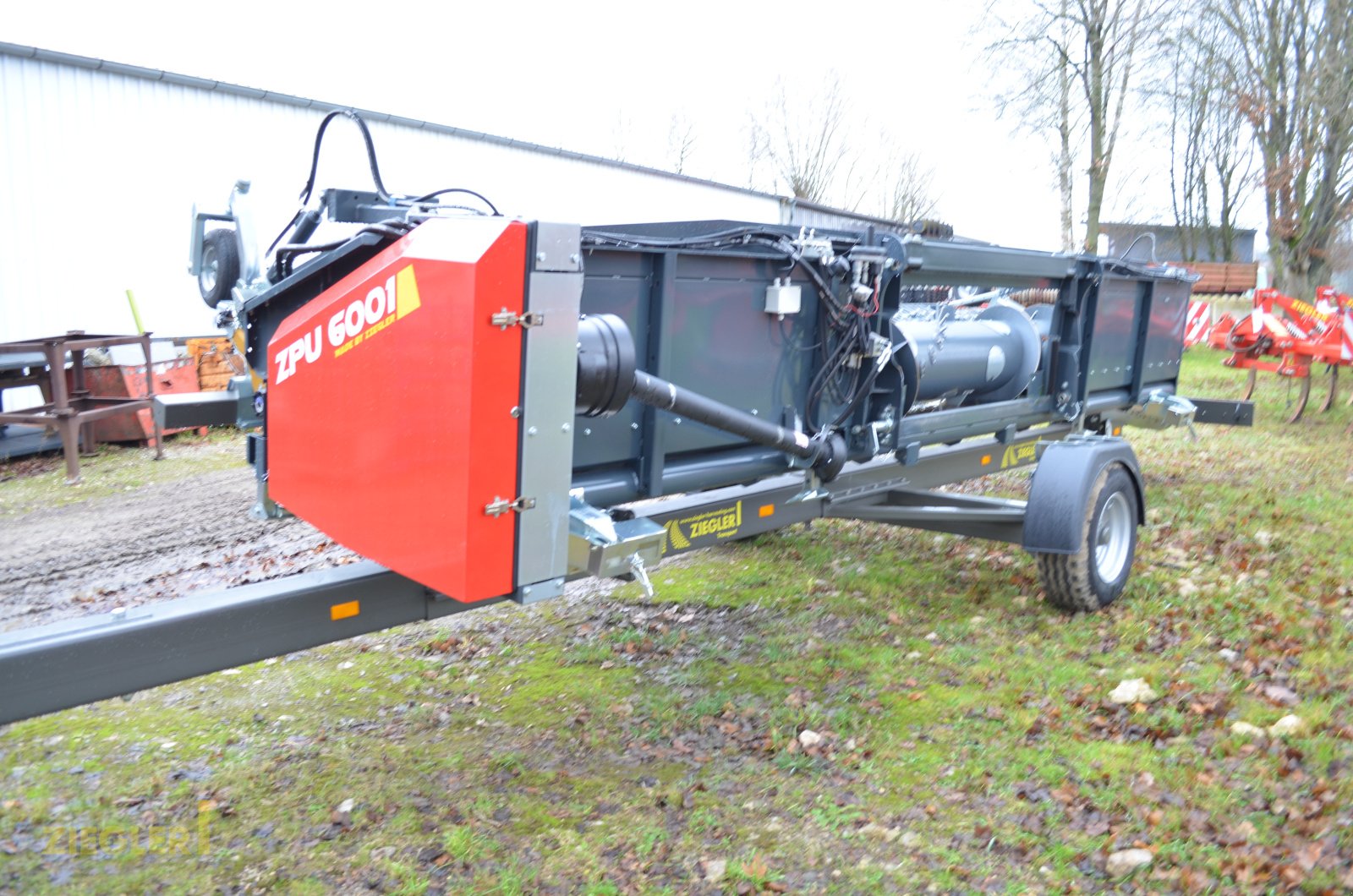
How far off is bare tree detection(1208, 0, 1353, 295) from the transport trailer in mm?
19334

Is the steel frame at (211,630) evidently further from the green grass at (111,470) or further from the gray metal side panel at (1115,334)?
the green grass at (111,470)

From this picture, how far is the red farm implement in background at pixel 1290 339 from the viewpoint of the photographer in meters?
12.3

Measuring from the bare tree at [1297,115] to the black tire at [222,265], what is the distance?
23.0m

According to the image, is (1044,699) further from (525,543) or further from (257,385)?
(257,385)

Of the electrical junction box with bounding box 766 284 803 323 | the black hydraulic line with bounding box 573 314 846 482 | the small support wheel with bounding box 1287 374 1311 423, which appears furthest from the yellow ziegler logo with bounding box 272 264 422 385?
the small support wheel with bounding box 1287 374 1311 423

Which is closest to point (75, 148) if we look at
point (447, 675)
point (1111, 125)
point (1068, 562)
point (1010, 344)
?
point (447, 675)

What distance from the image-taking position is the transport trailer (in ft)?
8.76

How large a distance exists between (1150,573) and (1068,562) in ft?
4.22

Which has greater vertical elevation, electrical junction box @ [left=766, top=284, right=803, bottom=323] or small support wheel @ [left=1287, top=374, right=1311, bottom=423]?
electrical junction box @ [left=766, top=284, right=803, bottom=323]

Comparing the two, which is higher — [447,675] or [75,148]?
[75,148]

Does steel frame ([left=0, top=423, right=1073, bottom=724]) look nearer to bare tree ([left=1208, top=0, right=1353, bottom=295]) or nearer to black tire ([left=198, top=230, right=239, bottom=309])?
black tire ([left=198, top=230, right=239, bottom=309])

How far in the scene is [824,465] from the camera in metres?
4.46

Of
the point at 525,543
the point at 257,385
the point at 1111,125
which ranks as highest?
the point at 1111,125

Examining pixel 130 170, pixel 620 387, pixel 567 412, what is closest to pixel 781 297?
pixel 620 387
